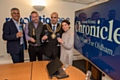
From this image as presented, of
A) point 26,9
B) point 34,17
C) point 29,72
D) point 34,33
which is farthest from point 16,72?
point 26,9

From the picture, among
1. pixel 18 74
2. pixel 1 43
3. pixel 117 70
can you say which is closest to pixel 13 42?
pixel 18 74

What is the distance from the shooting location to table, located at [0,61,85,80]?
4.43ft

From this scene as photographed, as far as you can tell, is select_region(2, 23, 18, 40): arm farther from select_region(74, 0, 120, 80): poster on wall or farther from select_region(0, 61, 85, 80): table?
select_region(74, 0, 120, 80): poster on wall

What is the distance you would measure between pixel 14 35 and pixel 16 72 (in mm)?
830

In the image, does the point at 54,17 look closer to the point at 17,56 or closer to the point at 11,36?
the point at 11,36

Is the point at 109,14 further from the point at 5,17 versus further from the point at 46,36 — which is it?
the point at 5,17

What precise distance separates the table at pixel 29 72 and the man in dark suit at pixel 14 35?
552mm

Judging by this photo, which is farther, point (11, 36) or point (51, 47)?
point (51, 47)

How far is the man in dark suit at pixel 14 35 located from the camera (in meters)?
2.08

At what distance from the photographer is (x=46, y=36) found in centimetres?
212

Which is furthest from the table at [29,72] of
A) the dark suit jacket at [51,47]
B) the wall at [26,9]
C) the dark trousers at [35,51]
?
the wall at [26,9]

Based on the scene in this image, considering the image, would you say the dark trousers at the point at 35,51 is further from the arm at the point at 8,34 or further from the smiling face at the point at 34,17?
the smiling face at the point at 34,17

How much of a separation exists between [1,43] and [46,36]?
1918 mm

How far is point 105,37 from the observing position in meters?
1.30
